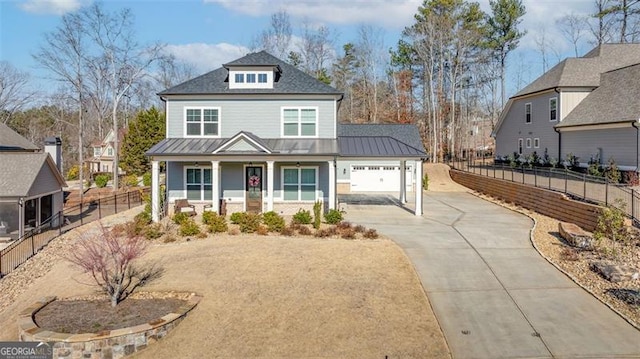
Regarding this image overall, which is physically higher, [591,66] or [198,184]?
[591,66]

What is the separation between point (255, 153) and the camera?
19188 mm

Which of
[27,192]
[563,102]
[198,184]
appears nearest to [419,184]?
[198,184]

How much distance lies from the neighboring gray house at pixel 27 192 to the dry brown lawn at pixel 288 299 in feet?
15.8

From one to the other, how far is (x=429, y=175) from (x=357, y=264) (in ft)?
86.3

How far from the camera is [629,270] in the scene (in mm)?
11195

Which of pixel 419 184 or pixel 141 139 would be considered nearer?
pixel 419 184

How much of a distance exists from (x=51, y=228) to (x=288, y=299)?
48.8ft

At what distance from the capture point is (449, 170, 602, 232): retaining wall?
613 inches

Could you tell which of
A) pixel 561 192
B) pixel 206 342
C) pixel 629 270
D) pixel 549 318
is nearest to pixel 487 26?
pixel 561 192

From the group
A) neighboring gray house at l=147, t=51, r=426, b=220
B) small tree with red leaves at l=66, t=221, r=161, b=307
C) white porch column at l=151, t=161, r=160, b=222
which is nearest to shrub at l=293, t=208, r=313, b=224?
neighboring gray house at l=147, t=51, r=426, b=220

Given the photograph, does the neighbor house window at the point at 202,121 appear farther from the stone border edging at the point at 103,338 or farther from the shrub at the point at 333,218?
the stone border edging at the point at 103,338

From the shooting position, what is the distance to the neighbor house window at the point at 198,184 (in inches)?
829

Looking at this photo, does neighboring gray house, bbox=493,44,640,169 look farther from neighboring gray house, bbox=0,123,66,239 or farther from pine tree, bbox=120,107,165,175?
pine tree, bbox=120,107,165,175

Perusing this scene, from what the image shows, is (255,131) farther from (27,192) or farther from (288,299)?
(288,299)
